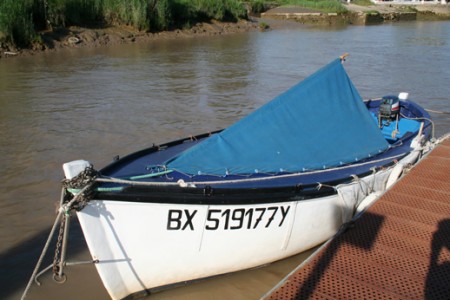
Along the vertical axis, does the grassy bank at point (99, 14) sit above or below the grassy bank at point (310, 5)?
below

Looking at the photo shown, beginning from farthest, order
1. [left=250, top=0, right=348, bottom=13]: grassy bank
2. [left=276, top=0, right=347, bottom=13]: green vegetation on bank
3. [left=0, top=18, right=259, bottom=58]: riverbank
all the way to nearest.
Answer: [left=276, top=0, right=347, bottom=13]: green vegetation on bank, [left=250, top=0, right=348, bottom=13]: grassy bank, [left=0, top=18, right=259, bottom=58]: riverbank

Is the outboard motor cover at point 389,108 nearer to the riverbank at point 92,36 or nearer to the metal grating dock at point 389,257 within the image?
the metal grating dock at point 389,257

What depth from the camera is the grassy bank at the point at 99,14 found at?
2191cm

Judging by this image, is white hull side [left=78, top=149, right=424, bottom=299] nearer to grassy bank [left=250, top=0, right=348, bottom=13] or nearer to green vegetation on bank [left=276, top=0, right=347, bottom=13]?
grassy bank [left=250, top=0, right=348, bottom=13]

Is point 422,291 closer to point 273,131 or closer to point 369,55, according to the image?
point 273,131

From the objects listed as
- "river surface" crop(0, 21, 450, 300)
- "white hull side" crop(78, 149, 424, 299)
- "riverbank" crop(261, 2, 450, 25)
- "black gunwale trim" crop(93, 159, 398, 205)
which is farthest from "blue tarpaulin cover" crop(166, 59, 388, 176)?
"riverbank" crop(261, 2, 450, 25)

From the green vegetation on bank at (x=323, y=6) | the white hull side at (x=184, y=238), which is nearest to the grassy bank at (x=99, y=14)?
the white hull side at (x=184, y=238)

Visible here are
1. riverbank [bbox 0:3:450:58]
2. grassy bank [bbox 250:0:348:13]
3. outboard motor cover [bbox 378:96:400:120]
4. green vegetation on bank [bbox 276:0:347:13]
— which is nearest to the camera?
outboard motor cover [bbox 378:96:400:120]

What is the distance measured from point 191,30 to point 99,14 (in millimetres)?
7892

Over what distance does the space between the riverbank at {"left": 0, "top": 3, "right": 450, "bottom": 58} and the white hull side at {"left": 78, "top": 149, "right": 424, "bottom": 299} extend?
800 inches

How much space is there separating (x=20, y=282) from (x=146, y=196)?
228 centimetres

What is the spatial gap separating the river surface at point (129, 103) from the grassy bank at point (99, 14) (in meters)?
2.07

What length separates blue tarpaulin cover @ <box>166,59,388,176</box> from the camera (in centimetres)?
520

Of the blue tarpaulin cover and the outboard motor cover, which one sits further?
the outboard motor cover
